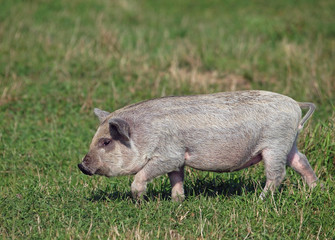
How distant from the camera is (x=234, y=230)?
568 centimetres

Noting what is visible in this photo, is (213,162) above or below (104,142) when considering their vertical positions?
below

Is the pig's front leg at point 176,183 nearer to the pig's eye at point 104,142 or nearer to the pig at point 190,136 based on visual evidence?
the pig at point 190,136

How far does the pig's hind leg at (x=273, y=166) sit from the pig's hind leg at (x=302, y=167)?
0.35 metres

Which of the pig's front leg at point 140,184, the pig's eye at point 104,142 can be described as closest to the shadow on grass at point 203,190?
the pig's front leg at point 140,184

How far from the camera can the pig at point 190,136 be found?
20.0 feet

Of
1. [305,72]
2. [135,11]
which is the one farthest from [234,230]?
[135,11]

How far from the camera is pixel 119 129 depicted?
593 cm

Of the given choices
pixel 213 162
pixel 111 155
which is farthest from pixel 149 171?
pixel 213 162

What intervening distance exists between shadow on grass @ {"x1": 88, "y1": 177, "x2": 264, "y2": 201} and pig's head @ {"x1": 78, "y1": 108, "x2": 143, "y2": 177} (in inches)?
13.9

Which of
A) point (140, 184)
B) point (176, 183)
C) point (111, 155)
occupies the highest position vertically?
point (111, 155)

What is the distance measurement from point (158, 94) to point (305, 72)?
9.29 feet

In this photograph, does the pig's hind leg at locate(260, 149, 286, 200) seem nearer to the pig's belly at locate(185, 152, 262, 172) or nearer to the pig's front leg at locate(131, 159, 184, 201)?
the pig's belly at locate(185, 152, 262, 172)

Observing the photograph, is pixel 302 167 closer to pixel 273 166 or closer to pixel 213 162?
pixel 273 166

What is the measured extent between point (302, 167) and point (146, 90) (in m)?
4.11
